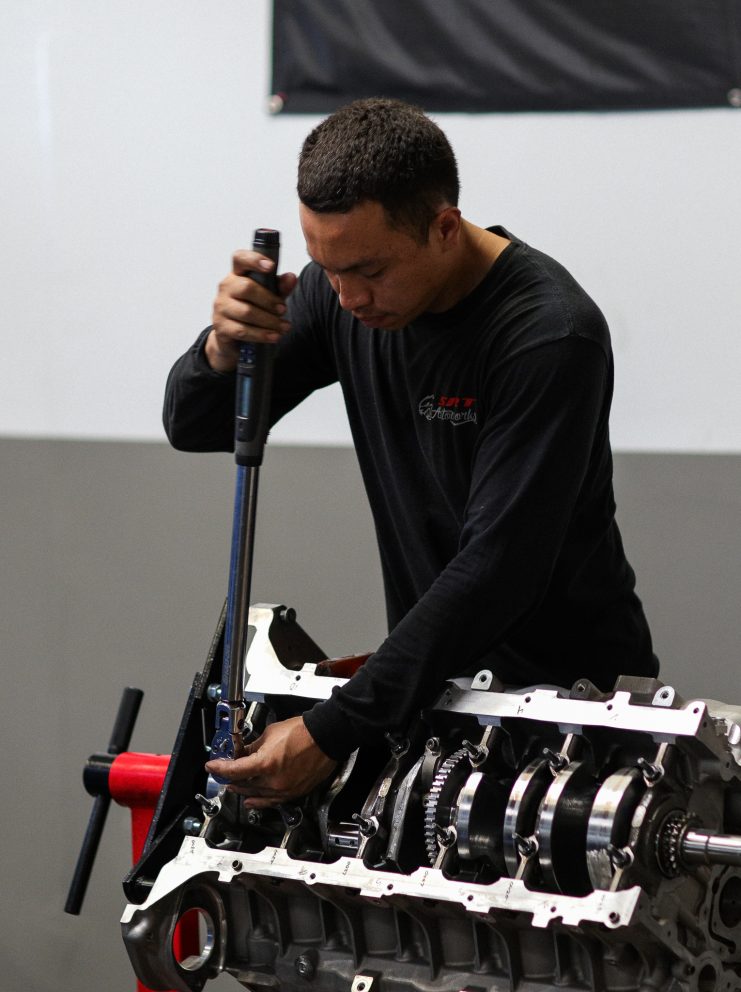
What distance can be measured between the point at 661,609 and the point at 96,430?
1212 mm

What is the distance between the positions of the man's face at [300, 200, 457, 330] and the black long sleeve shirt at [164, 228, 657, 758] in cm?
7

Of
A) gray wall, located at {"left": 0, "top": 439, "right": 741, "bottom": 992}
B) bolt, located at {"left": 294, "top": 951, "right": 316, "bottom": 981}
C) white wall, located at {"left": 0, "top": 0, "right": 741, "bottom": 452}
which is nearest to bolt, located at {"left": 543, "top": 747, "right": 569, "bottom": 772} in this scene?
bolt, located at {"left": 294, "top": 951, "right": 316, "bottom": 981}

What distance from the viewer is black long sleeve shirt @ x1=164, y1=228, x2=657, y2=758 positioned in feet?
4.30

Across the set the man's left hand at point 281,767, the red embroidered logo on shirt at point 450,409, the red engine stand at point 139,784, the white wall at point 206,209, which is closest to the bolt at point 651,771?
the man's left hand at point 281,767

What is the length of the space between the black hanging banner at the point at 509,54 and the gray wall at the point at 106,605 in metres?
0.71

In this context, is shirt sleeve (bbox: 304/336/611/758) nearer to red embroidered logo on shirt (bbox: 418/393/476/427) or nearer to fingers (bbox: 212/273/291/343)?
red embroidered logo on shirt (bbox: 418/393/476/427)

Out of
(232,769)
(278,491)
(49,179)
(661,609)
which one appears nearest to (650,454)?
(661,609)

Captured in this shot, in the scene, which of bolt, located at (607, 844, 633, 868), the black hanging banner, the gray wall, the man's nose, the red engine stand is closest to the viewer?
bolt, located at (607, 844, 633, 868)

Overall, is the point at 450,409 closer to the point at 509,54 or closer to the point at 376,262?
the point at 376,262

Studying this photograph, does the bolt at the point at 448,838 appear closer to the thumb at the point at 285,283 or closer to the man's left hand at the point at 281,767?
the man's left hand at the point at 281,767

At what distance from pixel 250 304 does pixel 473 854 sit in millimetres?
595

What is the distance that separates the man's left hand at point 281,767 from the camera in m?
1.30

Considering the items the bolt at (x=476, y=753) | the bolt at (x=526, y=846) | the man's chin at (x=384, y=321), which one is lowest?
the bolt at (x=526, y=846)

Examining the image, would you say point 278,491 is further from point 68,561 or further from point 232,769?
point 232,769
